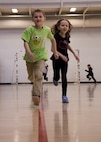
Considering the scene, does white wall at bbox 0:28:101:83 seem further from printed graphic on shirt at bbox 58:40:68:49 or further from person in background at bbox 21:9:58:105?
person in background at bbox 21:9:58:105

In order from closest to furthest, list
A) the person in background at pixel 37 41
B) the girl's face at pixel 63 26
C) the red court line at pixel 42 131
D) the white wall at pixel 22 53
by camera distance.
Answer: the red court line at pixel 42 131 < the person in background at pixel 37 41 < the girl's face at pixel 63 26 < the white wall at pixel 22 53

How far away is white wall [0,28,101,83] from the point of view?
12.5 metres

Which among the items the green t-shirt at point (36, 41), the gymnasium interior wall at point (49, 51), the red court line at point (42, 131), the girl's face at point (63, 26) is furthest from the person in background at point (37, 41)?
the gymnasium interior wall at point (49, 51)

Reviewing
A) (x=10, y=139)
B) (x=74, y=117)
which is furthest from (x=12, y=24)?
(x=10, y=139)

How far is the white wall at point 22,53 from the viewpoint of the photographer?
12477 mm

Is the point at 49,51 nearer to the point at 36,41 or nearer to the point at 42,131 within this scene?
the point at 36,41

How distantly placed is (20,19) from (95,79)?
13.5ft

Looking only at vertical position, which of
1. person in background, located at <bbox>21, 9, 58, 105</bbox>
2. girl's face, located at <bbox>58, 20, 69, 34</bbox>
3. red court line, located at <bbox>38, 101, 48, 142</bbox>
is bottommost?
red court line, located at <bbox>38, 101, 48, 142</bbox>

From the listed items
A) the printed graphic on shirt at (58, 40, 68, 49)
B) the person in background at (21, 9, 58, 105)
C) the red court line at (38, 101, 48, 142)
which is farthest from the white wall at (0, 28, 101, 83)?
the red court line at (38, 101, 48, 142)

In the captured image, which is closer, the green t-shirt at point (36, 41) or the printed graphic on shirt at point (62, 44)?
the green t-shirt at point (36, 41)

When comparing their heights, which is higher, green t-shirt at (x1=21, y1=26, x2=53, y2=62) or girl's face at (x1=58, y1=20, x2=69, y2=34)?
girl's face at (x1=58, y1=20, x2=69, y2=34)

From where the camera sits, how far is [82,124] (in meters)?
2.28

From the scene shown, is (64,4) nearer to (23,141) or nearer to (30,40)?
(30,40)

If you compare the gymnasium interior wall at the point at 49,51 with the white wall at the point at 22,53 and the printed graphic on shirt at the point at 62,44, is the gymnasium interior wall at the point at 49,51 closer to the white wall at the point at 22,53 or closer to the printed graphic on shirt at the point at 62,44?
the white wall at the point at 22,53
